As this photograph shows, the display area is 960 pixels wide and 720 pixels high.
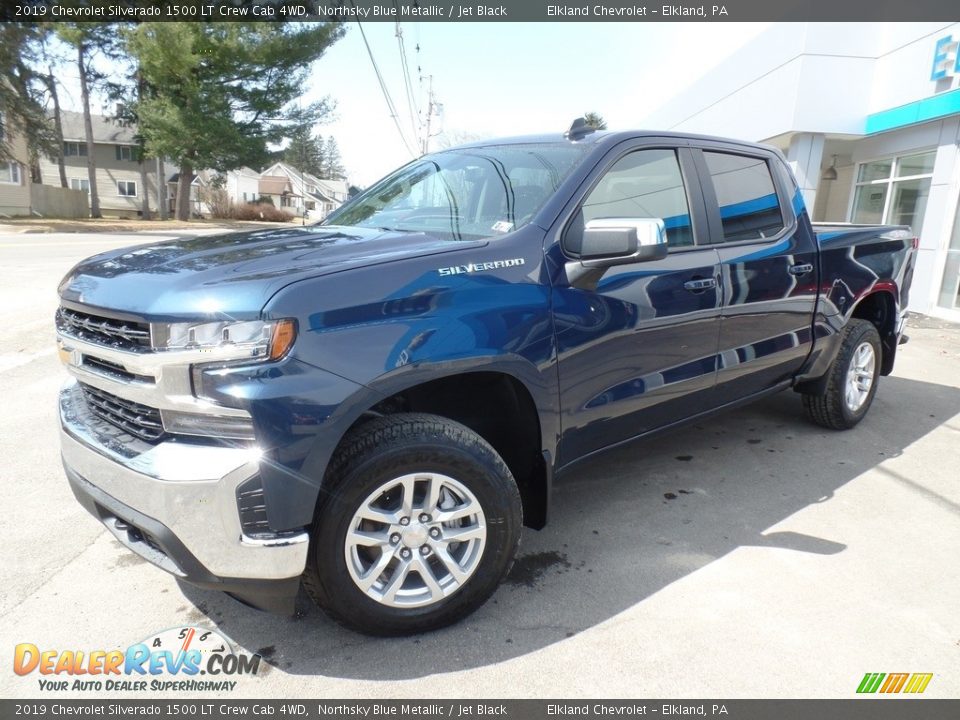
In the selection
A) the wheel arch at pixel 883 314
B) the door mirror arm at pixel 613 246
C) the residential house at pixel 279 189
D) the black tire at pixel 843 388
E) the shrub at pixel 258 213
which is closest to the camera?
the door mirror arm at pixel 613 246

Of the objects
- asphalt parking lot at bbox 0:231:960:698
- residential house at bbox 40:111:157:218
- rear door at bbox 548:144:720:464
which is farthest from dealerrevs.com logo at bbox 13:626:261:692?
residential house at bbox 40:111:157:218

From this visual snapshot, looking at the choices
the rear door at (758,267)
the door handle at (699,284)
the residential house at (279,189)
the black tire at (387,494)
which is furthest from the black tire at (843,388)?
the residential house at (279,189)

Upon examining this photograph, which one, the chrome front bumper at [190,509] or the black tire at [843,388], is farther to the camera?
the black tire at [843,388]

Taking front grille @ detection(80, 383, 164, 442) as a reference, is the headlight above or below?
above

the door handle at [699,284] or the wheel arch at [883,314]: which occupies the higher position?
the door handle at [699,284]

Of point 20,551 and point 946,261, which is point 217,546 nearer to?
point 20,551

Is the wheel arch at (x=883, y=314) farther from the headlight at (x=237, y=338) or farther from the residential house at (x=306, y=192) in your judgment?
the residential house at (x=306, y=192)

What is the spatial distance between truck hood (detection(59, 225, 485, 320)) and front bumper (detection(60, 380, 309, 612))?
18.4 inches

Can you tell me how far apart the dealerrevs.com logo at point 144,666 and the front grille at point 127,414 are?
33.7 inches

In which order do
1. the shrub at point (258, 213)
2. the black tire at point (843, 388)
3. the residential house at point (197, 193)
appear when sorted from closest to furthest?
the black tire at point (843, 388) < the residential house at point (197, 193) < the shrub at point (258, 213)

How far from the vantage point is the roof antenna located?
3268 mm

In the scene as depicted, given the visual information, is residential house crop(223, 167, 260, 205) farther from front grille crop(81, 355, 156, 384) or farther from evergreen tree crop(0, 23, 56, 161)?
front grille crop(81, 355, 156, 384)

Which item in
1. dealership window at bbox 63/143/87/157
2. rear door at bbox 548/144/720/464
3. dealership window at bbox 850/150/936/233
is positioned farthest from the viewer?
dealership window at bbox 63/143/87/157

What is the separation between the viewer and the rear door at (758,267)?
140 inches
